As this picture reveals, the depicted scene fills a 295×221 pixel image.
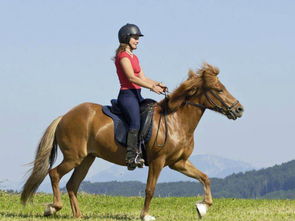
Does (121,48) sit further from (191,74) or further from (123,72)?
(191,74)

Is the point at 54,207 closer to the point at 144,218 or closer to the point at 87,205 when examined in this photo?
the point at 144,218

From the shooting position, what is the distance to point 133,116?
12289mm

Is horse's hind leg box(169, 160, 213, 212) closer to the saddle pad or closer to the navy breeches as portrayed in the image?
the saddle pad

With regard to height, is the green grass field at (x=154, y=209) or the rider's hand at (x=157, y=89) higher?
the rider's hand at (x=157, y=89)

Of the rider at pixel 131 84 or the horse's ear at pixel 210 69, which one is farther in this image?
the horse's ear at pixel 210 69

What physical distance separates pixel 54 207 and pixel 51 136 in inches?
60.0

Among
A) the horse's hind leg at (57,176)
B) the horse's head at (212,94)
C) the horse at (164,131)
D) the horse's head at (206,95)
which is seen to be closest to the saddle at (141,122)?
the horse at (164,131)

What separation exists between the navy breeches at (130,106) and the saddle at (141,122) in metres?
0.15

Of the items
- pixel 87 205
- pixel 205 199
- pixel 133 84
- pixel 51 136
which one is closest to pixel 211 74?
pixel 133 84

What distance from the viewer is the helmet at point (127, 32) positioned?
12547 mm

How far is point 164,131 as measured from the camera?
12.5m

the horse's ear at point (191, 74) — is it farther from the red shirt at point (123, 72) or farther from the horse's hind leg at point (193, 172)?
the horse's hind leg at point (193, 172)

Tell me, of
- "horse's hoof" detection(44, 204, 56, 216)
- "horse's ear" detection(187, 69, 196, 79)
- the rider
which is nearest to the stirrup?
the rider

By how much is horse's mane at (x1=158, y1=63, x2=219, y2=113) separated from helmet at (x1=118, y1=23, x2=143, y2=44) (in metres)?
1.36
